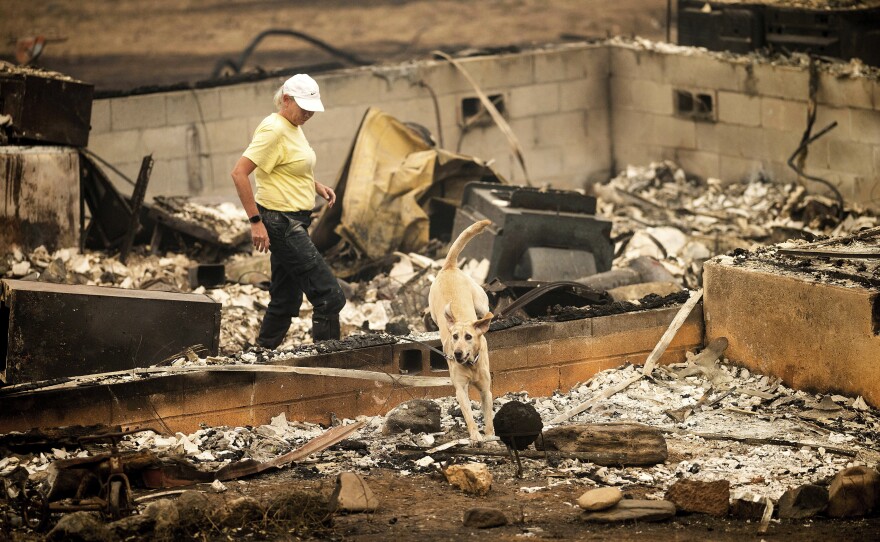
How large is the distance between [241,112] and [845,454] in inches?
345

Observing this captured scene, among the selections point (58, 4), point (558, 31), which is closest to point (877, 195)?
point (558, 31)

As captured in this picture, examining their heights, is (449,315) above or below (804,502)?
above

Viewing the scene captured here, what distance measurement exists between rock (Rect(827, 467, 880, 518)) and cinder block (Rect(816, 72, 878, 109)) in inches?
298

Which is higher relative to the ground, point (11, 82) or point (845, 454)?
point (11, 82)

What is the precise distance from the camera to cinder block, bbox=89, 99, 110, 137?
13.7 m

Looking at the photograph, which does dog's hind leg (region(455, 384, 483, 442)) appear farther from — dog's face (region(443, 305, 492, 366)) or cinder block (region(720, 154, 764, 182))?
cinder block (region(720, 154, 764, 182))

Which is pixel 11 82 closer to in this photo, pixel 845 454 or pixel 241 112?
pixel 241 112

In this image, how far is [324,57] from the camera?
913 inches

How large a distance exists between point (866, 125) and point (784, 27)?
183cm

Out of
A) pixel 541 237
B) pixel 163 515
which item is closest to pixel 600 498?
pixel 163 515

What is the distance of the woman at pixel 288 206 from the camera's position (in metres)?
8.77

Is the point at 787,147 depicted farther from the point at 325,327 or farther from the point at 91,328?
the point at 91,328

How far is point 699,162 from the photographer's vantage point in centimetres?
1608

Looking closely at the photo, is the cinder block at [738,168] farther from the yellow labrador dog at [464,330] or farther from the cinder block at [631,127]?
the yellow labrador dog at [464,330]
